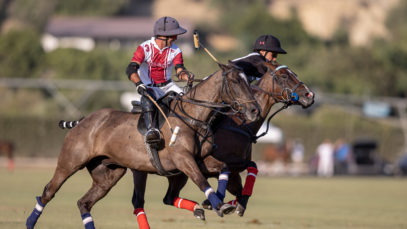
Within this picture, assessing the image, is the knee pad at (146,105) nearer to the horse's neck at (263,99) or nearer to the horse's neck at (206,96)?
the horse's neck at (206,96)

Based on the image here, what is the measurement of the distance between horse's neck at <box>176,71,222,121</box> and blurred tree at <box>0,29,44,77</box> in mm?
60545

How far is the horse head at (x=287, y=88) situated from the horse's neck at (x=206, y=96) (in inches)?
47.5

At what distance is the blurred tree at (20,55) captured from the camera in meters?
70.2

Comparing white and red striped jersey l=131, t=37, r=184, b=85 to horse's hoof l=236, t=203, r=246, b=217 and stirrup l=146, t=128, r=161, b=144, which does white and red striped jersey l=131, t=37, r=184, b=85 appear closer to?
stirrup l=146, t=128, r=161, b=144

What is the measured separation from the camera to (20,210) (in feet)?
50.7

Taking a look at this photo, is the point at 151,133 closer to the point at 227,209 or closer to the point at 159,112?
the point at 159,112

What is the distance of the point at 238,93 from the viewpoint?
10.4 metres

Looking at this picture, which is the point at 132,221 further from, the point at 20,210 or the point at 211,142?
the point at 211,142

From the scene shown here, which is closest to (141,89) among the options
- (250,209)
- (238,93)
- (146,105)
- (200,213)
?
(146,105)

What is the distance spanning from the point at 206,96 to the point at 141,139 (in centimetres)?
107

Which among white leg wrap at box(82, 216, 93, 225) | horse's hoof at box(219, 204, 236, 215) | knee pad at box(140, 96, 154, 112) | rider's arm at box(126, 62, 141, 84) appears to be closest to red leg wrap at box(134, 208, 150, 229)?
white leg wrap at box(82, 216, 93, 225)

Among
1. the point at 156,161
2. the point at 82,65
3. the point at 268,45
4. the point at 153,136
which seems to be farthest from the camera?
the point at 82,65

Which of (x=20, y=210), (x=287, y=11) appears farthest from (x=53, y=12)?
(x=20, y=210)

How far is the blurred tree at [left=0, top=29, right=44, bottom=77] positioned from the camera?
230 ft
